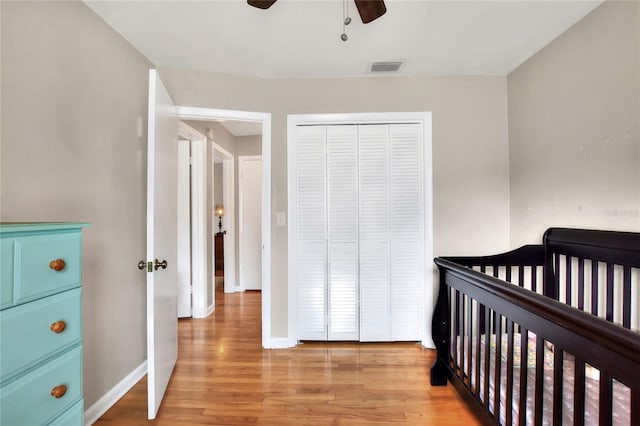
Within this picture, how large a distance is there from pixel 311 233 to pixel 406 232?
841 millimetres

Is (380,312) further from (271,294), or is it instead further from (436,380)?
(271,294)

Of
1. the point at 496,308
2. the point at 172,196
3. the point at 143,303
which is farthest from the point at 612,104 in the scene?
the point at 143,303

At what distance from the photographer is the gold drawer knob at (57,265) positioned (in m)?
0.93

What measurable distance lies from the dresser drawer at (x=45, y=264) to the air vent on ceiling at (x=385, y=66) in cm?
220

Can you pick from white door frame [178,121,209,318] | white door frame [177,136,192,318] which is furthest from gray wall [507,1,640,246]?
white door frame [177,136,192,318]

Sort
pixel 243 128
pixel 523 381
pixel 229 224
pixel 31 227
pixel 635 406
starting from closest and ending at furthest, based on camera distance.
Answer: pixel 635 406 → pixel 31 227 → pixel 523 381 → pixel 243 128 → pixel 229 224

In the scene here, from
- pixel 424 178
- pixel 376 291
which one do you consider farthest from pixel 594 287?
pixel 376 291

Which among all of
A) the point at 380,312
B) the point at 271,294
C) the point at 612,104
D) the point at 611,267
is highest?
the point at 612,104

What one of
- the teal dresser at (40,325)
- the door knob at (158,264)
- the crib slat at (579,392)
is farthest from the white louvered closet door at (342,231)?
the teal dresser at (40,325)

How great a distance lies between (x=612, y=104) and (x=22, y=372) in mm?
2844

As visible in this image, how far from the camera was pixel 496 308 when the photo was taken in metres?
1.27

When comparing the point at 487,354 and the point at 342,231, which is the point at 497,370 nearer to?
the point at 487,354

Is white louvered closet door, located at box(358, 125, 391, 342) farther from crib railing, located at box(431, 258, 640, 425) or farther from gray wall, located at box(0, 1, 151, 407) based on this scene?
gray wall, located at box(0, 1, 151, 407)

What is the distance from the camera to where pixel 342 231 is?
97.7 inches
